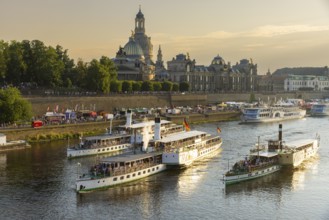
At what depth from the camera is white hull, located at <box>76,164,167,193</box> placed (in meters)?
33.3

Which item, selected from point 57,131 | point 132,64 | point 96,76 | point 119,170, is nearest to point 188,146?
point 119,170

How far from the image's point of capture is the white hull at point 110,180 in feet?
109

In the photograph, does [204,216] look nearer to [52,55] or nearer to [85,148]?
[85,148]

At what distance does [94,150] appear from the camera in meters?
47.1

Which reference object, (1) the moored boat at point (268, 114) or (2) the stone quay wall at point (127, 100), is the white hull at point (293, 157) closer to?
(2) the stone quay wall at point (127, 100)

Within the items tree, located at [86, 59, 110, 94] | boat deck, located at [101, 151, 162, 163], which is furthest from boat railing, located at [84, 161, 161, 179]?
tree, located at [86, 59, 110, 94]

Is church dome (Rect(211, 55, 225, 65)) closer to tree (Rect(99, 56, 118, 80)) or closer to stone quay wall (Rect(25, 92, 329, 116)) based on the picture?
stone quay wall (Rect(25, 92, 329, 116))

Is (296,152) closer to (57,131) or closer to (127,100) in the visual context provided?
(57,131)

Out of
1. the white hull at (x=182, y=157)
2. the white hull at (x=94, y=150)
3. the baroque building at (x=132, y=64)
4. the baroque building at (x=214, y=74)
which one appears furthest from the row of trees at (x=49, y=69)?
the baroque building at (x=214, y=74)

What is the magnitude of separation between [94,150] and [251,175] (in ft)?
50.9

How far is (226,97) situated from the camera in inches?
4742

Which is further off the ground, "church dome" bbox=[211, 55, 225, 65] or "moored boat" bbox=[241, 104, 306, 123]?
"church dome" bbox=[211, 55, 225, 65]

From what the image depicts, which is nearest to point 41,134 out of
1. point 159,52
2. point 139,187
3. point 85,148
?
point 85,148

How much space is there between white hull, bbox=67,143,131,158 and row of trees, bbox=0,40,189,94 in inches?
1154
